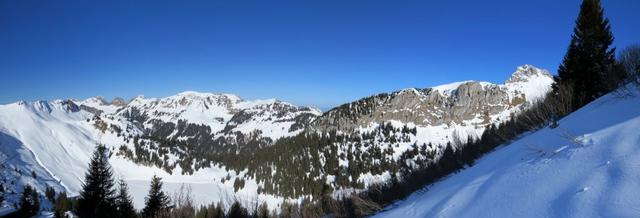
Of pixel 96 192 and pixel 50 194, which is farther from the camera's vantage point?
pixel 50 194

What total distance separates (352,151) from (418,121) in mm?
45728

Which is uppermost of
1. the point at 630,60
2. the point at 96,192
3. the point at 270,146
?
the point at 270,146

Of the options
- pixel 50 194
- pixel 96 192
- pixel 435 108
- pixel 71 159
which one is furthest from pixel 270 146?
pixel 96 192

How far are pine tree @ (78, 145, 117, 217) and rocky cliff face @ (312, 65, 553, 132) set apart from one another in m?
142

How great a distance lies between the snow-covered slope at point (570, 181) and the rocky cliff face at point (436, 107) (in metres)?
163

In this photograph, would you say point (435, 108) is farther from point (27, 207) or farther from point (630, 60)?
point (630, 60)

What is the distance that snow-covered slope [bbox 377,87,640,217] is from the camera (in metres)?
3.54

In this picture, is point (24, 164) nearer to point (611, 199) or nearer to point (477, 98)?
point (611, 199)

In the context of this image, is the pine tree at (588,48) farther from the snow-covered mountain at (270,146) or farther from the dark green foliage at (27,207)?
the snow-covered mountain at (270,146)

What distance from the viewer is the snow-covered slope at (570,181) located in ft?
11.6

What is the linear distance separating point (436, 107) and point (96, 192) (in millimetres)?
170780

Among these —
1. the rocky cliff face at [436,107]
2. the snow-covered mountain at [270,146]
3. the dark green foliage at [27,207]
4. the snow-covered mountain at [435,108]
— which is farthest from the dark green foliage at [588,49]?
the rocky cliff face at [436,107]

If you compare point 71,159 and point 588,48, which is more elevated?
point 71,159

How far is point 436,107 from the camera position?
181375mm
